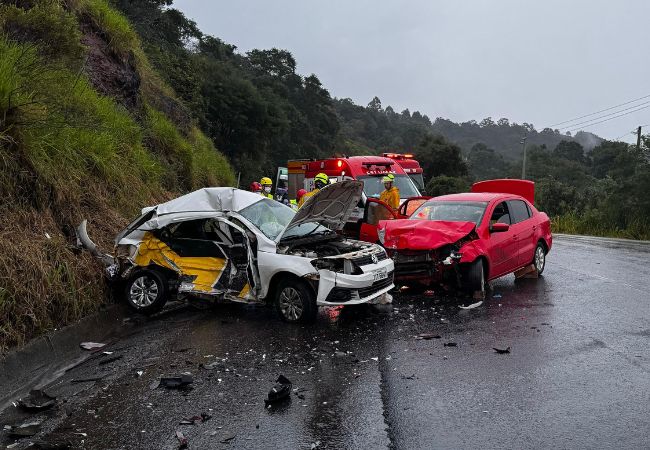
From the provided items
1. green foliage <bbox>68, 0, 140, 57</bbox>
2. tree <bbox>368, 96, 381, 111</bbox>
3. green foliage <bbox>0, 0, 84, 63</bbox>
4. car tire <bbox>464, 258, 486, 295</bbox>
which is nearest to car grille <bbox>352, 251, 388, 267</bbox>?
car tire <bbox>464, 258, 486, 295</bbox>

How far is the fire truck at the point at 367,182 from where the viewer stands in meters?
11.2

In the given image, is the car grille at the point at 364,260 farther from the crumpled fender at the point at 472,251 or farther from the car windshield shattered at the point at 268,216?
the crumpled fender at the point at 472,251

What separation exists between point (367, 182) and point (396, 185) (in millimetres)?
784

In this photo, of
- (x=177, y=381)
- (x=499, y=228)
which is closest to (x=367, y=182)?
(x=499, y=228)

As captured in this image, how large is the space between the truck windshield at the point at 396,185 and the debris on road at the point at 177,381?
30.8 feet

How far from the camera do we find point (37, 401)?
533 centimetres

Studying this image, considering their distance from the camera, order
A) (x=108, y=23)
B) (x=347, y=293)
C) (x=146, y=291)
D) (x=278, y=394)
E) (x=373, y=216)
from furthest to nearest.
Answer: (x=108, y=23), (x=373, y=216), (x=146, y=291), (x=347, y=293), (x=278, y=394)

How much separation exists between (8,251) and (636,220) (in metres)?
27.1

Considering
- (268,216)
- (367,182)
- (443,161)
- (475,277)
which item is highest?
(443,161)

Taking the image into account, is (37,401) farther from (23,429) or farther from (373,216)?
(373,216)

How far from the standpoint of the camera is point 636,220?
2698 cm

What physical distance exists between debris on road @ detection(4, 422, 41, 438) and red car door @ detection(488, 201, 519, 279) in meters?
6.88

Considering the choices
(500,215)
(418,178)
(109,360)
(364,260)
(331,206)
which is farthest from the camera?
(418,178)

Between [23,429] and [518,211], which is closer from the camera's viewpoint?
[23,429]
